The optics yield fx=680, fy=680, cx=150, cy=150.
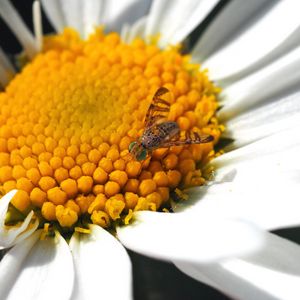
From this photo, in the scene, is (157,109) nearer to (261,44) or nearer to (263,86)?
(263,86)

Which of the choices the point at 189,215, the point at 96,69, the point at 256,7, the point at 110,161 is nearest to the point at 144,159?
the point at 110,161

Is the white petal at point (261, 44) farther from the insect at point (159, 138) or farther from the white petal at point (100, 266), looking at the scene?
Result: the white petal at point (100, 266)

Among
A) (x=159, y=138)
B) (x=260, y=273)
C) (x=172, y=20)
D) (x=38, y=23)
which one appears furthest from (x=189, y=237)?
(x=172, y=20)

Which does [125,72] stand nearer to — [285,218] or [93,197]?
[93,197]

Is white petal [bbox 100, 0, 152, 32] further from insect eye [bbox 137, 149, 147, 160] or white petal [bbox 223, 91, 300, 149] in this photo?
insect eye [bbox 137, 149, 147, 160]

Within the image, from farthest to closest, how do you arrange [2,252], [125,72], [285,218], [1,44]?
[1,44] < [125,72] < [2,252] < [285,218]

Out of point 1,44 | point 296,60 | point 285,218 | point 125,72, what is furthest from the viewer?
point 1,44
